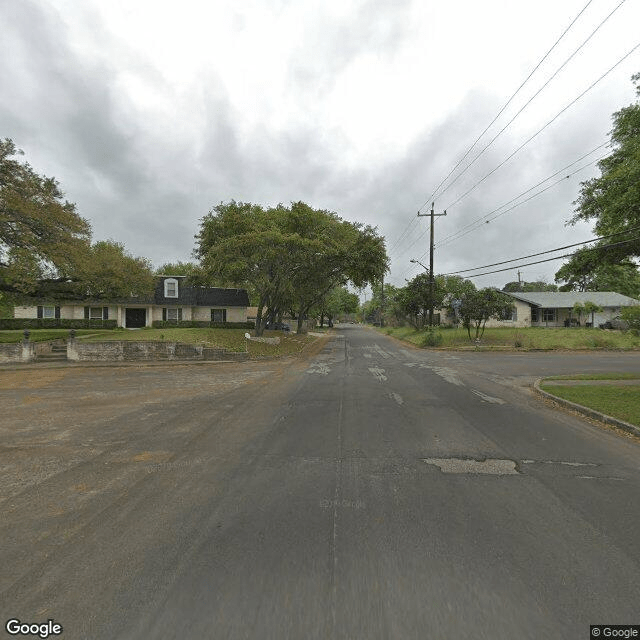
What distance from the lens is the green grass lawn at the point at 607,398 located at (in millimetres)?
7877

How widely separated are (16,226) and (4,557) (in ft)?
69.3

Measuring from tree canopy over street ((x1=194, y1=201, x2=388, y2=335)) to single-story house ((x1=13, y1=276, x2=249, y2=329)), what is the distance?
813 centimetres

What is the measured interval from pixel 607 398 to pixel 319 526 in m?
9.33

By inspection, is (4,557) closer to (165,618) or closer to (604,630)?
(165,618)

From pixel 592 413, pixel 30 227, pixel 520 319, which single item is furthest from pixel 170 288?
pixel 520 319

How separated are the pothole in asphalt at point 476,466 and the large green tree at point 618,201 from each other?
7001mm

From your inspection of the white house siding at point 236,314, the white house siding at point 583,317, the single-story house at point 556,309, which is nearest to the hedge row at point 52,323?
the white house siding at point 236,314

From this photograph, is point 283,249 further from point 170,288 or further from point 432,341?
point 170,288

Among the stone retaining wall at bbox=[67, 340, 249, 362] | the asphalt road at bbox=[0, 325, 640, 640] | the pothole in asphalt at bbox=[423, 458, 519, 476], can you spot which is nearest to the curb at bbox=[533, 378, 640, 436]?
the asphalt road at bbox=[0, 325, 640, 640]

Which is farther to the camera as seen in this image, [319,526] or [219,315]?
[219,315]

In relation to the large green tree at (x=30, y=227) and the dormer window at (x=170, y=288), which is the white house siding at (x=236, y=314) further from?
the large green tree at (x=30, y=227)

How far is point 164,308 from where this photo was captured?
36.8 metres

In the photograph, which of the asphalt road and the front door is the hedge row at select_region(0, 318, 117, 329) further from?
the asphalt road

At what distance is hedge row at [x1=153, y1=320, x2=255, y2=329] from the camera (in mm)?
34875
